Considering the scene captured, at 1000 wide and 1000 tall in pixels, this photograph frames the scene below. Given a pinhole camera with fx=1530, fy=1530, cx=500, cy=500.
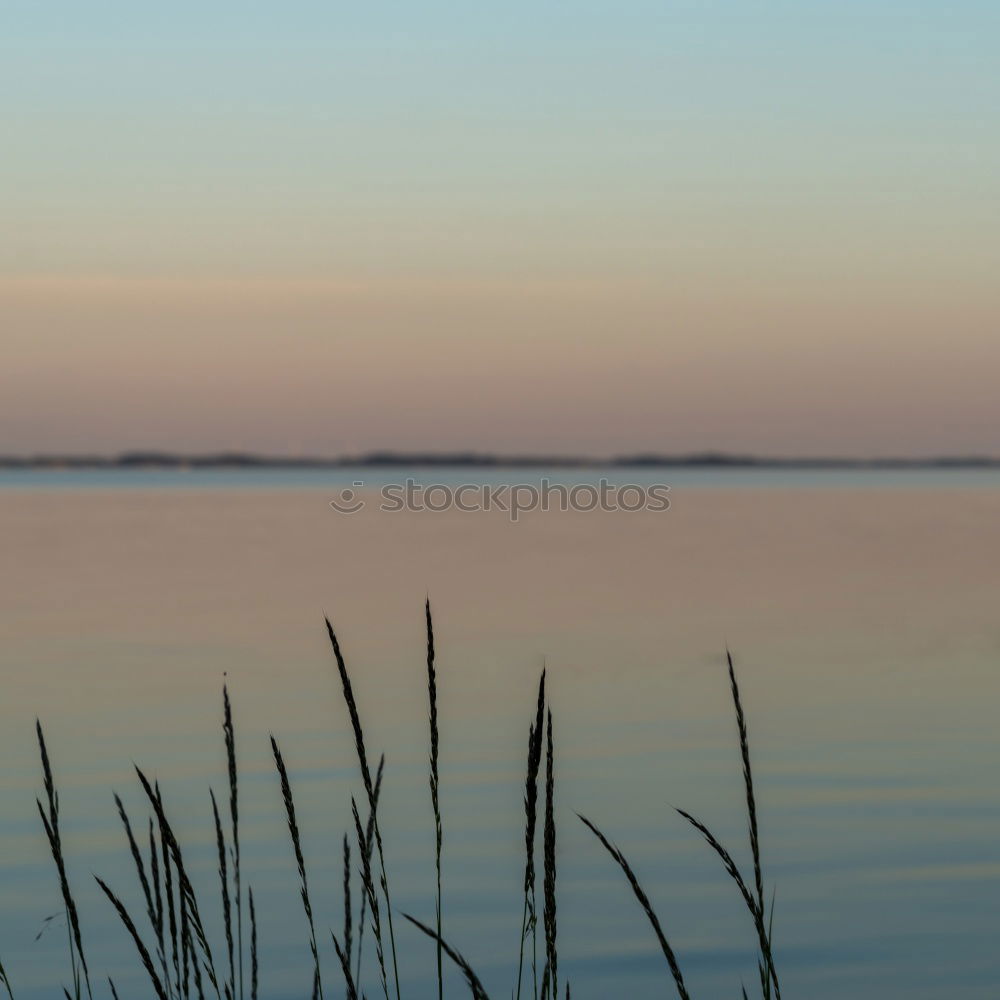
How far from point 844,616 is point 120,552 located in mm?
23421

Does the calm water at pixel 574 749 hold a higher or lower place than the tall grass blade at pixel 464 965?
lower

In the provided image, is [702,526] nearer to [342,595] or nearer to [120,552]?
[120,552]

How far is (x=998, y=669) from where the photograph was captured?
1841 cm

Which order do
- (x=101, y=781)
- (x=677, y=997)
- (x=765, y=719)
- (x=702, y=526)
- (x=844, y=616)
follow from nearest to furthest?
1. (x=677, y=997)
2. (x=101, y=781)
3. (x=765, y=719)
4. (x=844, y=616)
5. (x=702, y=526)

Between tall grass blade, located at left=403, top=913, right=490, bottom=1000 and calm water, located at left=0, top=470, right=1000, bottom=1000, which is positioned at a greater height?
tall grass blade, located at left=403, top=913, right=490, bottom=1000

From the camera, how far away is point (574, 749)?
14312 millimetres

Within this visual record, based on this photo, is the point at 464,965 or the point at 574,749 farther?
the point at 574,749

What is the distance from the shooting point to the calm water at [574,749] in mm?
8594

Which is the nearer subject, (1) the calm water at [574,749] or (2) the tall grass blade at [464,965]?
(2) the tall grass blade at [464,965]

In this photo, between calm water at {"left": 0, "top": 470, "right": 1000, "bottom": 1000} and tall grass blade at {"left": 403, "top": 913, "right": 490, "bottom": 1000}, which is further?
calm water at {"left": 0, "top": 470, "right": 1000, "bottom": 1000}

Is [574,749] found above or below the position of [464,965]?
below

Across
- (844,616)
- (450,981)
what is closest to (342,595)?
(844,616)

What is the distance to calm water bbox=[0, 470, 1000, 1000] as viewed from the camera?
859cm

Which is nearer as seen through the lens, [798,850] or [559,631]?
[798,850]
